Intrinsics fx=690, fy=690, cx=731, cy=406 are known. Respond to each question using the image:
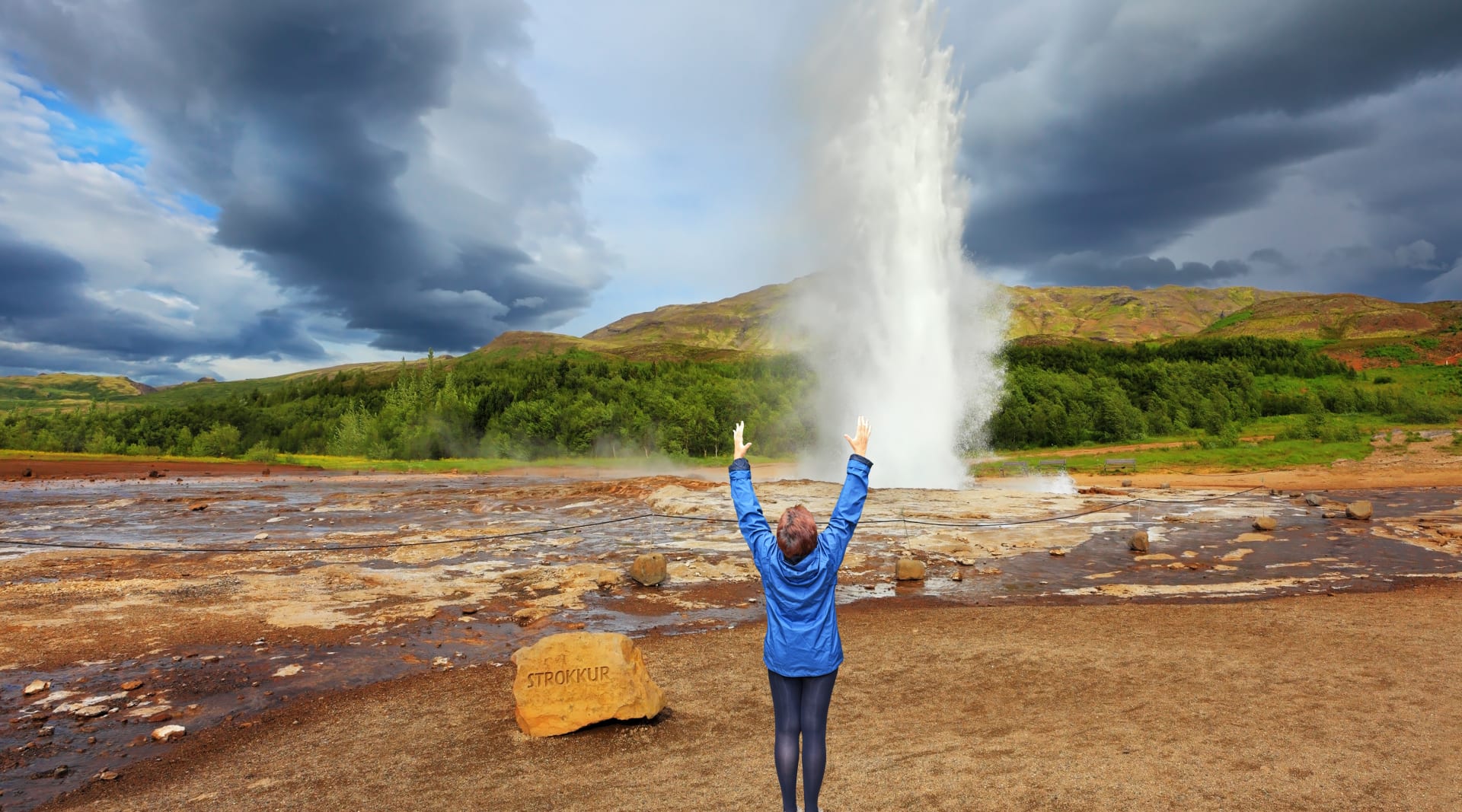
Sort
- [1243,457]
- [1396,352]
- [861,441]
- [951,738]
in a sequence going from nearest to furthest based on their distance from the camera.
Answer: [861,441] → [951,738] → [1243,457] → [1396,352]

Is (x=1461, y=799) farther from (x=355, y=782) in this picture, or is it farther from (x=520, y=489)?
(x=520, y=489)

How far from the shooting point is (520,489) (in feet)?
119

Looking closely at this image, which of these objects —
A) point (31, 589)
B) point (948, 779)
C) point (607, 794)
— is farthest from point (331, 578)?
point (948, 779)

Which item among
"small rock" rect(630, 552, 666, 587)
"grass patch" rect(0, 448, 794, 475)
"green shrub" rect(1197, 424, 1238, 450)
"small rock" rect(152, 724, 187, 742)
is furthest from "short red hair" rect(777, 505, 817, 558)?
"grass patch" rect(0, 448, 794, 475)

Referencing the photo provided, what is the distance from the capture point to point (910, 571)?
13.7m

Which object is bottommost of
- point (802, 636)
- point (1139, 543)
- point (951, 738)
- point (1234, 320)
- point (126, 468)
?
point (951, 738)

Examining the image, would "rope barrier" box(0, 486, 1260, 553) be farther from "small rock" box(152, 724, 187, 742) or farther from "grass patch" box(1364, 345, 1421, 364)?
"grass patch" box(1364, 345, 1421, 364)

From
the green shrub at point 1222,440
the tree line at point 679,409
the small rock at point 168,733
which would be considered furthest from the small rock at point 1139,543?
the tree line at point 679,409

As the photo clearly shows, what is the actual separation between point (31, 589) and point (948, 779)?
1696 centimetres

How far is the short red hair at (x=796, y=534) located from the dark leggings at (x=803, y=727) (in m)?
0.73

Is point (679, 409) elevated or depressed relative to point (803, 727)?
elevated

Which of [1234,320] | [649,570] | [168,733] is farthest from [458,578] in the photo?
[1234,320]

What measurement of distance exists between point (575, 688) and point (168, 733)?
405 cm

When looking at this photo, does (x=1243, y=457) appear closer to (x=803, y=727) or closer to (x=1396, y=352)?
(x=803, y=727)
